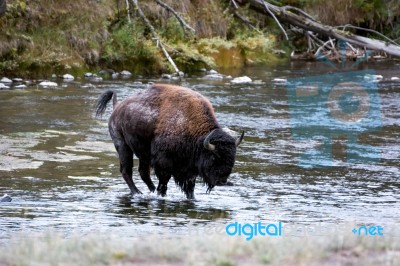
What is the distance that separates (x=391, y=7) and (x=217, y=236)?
25.2 metres

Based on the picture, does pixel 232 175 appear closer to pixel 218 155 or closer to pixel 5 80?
pixel 218 155

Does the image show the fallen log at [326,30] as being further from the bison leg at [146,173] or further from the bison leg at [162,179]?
the bison leg at [162,179]

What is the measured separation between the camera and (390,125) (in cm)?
1623

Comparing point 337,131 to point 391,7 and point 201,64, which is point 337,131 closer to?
point 201,64

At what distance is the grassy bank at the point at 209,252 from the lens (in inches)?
224

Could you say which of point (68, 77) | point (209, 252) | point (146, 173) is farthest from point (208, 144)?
point (68, 77)

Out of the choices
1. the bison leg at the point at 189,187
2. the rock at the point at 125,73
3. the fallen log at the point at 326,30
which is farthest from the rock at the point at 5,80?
the bison leg at the point at 189,187

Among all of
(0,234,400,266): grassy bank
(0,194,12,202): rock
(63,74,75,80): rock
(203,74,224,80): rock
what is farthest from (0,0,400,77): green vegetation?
(0,234,400,266): grassy bank

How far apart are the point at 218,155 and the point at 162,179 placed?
989 millimetres

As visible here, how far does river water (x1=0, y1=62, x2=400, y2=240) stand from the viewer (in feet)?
29.3

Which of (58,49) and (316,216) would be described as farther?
(58,49)

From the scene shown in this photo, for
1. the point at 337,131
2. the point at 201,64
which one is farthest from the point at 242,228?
the point at 201,64

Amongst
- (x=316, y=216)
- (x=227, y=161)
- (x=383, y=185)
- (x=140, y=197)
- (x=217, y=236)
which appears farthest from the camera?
(x=383, y=185)

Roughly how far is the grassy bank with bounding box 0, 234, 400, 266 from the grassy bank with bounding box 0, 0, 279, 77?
580 inches
